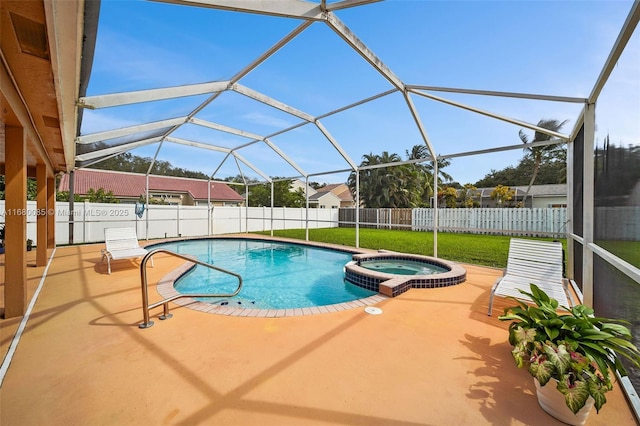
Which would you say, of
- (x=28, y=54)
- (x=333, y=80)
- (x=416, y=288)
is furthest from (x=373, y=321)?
(x=333, y=80)

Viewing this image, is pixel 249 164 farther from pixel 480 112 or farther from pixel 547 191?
pixel 547 191

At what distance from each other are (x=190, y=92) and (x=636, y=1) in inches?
234

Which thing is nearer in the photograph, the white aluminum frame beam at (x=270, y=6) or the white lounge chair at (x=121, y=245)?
the white aluminum frame beam at (x=270, y=6)

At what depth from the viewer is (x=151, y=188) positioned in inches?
781

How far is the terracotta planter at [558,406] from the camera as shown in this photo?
5.82 ft

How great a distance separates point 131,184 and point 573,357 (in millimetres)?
24057

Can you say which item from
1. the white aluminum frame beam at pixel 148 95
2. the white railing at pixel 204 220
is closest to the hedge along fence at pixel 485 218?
the white railing at pixel 204 220

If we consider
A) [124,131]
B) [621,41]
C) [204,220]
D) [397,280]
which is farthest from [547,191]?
[124,131]

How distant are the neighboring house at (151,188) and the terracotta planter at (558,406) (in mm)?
18329

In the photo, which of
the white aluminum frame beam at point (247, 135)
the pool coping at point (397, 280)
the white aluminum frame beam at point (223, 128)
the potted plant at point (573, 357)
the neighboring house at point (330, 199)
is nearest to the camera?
the potted plant at point (573, 357)

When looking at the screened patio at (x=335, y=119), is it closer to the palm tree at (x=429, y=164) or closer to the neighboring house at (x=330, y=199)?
the palm tree at (x=429, y=164)

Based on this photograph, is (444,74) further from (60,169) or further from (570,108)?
(60,169)

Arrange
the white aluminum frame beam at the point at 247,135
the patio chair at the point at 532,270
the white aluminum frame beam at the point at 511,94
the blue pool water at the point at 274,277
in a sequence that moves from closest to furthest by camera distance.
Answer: the patio chair at the point at 532,270 < the white aluminum frame beam at the point at 511,94 < the blue pool water at the point at 274,277 < the white aluminum frame beam at the point at 247,135

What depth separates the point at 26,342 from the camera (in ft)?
9.56
